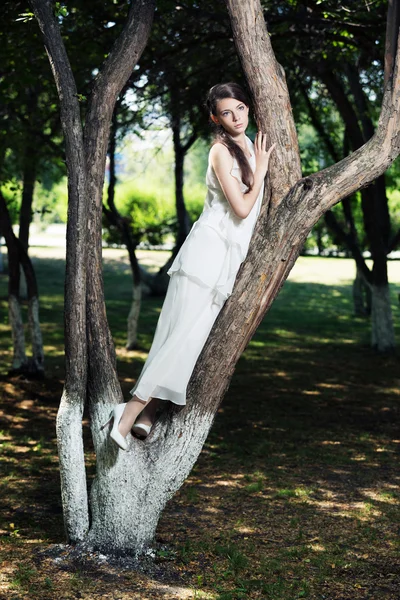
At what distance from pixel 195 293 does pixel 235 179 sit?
30.0 inches

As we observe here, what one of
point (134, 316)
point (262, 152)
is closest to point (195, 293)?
point (262, 152)

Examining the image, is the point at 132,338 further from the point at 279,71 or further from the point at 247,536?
the point at 279,71

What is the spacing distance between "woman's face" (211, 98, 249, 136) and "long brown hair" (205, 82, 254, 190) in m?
0.03

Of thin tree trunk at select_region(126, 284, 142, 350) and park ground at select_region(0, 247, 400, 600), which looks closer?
park ground at select_region(0, 247, 400, 600)

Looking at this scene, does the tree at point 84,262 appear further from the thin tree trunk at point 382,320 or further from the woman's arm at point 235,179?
the thin tree trunk at point 382,320

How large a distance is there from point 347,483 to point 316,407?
3290mm

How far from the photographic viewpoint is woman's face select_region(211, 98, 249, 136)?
17.6 ft

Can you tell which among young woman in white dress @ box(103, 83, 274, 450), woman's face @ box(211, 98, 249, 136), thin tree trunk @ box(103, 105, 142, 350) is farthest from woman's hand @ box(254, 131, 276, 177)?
thin tree trunk @ box(103, 105, 142, 350)

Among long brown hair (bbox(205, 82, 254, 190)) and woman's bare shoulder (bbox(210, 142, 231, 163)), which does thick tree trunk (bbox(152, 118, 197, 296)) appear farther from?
woman's bare shoulder (bbox(210, 142, 231, 163))

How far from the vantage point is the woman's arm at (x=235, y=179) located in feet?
17.2

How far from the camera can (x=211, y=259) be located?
5.33 m

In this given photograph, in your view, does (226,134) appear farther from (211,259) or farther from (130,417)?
(130,417)

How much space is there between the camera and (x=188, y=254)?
5.38 metres

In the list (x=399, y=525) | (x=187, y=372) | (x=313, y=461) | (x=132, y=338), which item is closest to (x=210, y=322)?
(x=187, y=372)
